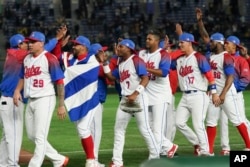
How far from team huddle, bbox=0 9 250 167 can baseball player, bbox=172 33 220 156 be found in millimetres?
15

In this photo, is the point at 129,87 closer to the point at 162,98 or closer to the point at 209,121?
the point at 162,98

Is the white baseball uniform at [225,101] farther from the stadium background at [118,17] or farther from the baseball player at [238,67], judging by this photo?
the stadium background at [118,17]

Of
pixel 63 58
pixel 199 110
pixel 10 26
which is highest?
pixel 63 58

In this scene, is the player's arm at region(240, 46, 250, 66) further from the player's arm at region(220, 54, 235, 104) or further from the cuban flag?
the cuban flag

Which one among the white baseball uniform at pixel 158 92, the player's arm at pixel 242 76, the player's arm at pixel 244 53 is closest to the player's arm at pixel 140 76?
the white baseball uniform at pixel 158 92

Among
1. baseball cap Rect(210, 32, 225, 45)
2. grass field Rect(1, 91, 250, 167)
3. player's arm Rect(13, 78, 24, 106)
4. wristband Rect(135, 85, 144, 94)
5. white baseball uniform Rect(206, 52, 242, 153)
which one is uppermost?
baseball cap Rect(210, 32, 225, 45)

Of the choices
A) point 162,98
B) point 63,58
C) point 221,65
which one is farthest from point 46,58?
point 221,65

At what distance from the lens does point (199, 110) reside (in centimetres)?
1153

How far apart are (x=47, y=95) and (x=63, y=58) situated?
117 centimetres

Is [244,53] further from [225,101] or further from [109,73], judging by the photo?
[109,73]

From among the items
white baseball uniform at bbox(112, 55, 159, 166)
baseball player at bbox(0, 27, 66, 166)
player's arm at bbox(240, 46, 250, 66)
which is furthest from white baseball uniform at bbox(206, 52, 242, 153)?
baseball player at bbox(0, 27, 66, 166)

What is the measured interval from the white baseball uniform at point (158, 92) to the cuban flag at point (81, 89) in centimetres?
82

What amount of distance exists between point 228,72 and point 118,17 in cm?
2993

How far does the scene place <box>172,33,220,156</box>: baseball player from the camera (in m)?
11.5
